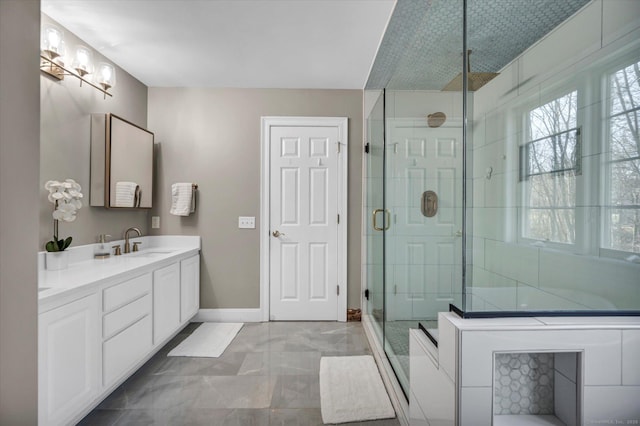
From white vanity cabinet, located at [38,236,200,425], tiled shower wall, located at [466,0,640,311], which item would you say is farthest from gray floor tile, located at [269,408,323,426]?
tiled shower wall, located at [466,0,640,311]

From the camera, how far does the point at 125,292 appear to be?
189cm

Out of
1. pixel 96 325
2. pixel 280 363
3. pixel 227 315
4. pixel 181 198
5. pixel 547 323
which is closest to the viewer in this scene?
pixel 547 323

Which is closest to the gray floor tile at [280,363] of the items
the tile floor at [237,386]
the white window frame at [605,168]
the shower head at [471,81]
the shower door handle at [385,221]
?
the tile floor at [237,386]

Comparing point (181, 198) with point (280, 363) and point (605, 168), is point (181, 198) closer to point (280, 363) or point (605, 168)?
point (280, 363)

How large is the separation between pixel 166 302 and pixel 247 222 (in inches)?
40.9

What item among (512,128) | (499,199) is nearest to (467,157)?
(499,199)

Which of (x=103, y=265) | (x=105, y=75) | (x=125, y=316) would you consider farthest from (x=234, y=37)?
(x=125, y=316)

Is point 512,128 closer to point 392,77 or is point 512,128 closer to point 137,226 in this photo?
→ point 392,77

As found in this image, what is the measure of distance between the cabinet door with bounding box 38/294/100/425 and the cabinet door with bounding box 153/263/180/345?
58 centimetres

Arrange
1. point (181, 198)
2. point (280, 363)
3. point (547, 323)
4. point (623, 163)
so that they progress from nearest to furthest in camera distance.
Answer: point (547, 323)
point (623, 163)
point (280, 363)
point (181, 198)

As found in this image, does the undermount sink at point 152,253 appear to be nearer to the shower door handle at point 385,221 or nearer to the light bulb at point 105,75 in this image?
the light bulb at point 105,75

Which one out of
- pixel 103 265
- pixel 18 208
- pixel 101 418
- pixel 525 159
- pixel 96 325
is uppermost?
pixel 525 159

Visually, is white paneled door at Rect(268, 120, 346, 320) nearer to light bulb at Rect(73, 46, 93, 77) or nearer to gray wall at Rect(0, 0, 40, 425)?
light bulb at Rect(73, 46, 93, 77)

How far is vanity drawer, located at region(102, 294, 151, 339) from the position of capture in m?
1.74
